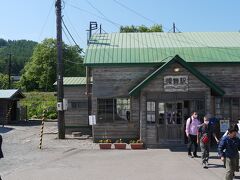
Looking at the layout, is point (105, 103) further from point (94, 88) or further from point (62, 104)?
point (62, 104)

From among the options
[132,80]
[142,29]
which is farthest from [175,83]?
[142,29]

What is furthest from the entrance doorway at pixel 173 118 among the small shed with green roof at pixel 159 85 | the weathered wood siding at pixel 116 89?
the weathered wood siding at pixel 116 89

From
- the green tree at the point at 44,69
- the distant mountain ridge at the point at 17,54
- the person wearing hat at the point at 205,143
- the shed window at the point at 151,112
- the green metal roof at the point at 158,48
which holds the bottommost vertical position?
the person wearing hat at the point at 205,143

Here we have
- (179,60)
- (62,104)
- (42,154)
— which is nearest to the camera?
(42,154)

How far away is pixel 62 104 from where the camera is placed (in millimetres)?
27531

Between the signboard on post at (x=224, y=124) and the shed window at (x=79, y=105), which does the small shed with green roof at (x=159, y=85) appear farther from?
the shed window at (x=79, y=105)

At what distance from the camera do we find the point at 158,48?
26969mm

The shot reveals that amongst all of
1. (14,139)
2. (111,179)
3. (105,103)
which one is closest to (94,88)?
(105,103)

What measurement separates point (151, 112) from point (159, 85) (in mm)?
1513

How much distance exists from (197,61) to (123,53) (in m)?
4.24

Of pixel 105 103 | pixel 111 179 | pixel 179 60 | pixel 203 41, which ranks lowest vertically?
pixel 111 179

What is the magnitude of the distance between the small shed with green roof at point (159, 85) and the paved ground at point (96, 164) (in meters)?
1.91

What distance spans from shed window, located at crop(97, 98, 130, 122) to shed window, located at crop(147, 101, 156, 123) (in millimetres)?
1783

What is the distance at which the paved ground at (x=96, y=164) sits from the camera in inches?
589
